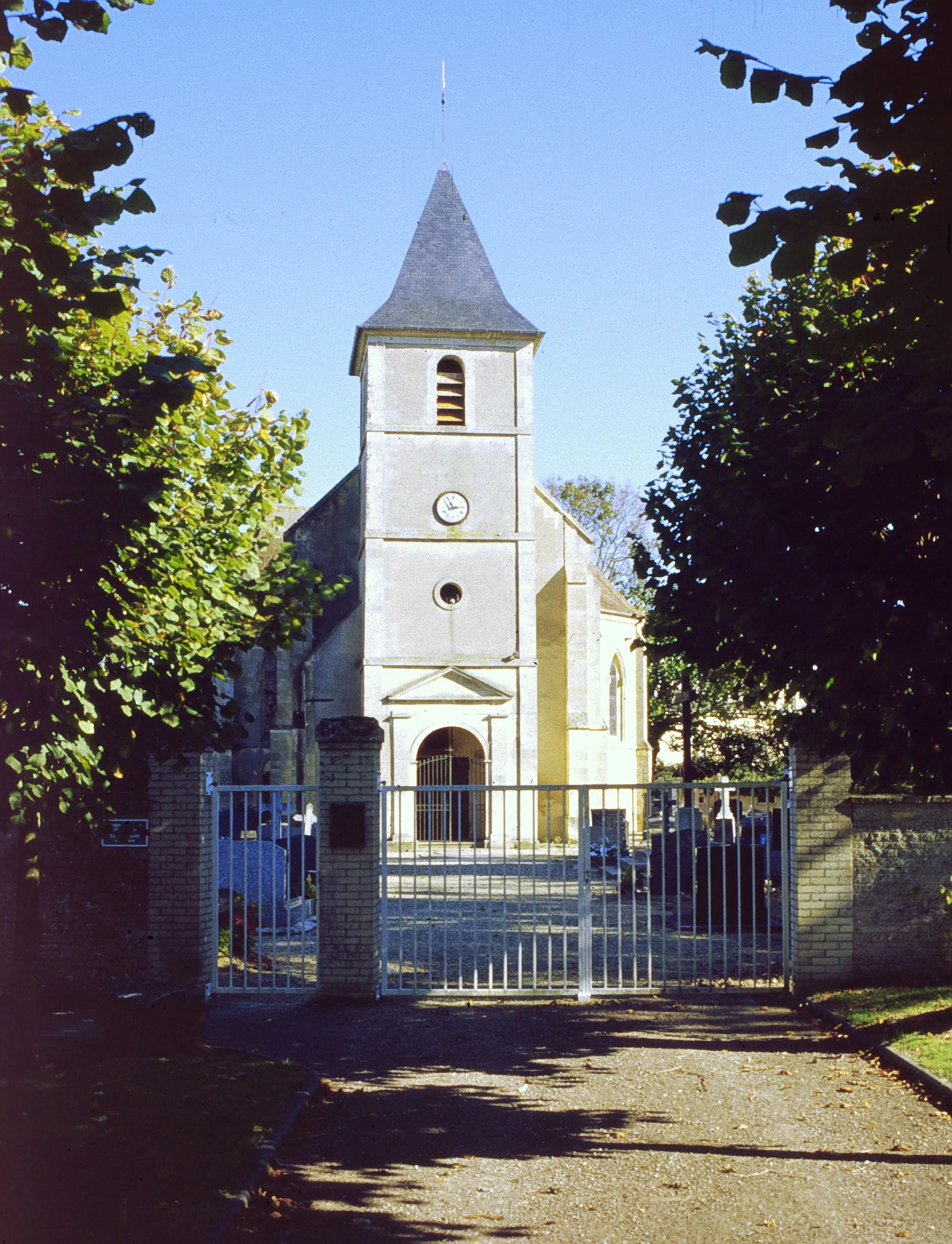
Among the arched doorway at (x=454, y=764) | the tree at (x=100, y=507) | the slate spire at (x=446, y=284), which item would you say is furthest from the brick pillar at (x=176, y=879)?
the slate spire at (x=446, y=284)

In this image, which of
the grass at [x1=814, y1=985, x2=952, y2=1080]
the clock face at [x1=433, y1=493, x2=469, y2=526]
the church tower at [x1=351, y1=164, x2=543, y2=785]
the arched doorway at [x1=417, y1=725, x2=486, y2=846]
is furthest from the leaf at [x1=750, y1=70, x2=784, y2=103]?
the clock face at [x1=433, y1=493, x2=469, y2=526]

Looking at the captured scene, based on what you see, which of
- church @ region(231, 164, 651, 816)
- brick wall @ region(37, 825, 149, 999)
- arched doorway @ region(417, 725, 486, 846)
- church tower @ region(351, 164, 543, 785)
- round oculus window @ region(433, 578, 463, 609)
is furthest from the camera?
round oculus window @ region(433, 578, 463, 609)

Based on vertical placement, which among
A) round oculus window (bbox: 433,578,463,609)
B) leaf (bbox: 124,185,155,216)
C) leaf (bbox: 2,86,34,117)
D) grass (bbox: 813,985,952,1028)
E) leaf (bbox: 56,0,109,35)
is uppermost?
round oculus window (bbox: 433,578,463,609)

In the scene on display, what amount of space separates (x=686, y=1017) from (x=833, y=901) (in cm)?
171

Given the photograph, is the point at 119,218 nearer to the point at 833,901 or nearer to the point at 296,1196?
the point at 296,1196

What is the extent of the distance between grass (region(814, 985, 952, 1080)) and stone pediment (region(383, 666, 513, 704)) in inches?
909

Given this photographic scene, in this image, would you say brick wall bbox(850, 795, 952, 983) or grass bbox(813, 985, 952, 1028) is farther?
brick wall bbox(850, 795, 952, 983)

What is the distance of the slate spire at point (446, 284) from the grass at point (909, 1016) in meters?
27.8

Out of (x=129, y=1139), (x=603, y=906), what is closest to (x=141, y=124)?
(x=129, y=1139)

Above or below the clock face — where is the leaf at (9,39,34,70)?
below

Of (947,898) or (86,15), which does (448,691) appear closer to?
(947,898)

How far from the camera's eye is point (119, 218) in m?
5.14

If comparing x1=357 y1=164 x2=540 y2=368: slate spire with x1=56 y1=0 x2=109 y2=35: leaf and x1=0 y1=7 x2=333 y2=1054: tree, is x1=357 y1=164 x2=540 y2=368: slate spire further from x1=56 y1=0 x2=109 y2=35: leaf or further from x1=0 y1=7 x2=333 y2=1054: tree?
x1=56 y1=0 x2=109 y2=35: leaf

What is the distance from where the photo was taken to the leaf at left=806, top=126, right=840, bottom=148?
4504mm
